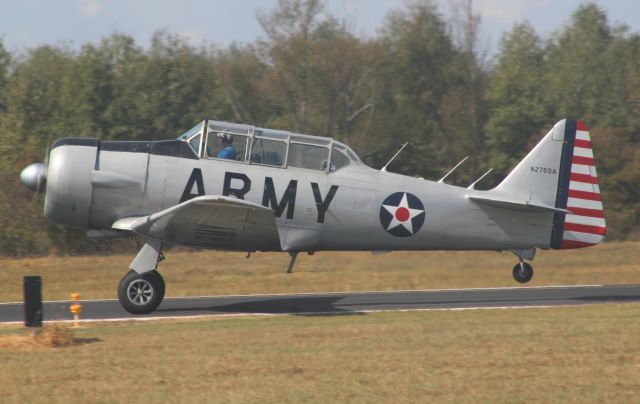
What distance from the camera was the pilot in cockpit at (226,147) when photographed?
1356 centimetres

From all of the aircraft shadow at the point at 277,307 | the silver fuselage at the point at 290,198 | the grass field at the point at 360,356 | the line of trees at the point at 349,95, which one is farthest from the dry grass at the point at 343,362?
the line of trees at the point at 349,95

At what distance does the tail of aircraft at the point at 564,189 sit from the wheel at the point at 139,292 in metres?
5.81

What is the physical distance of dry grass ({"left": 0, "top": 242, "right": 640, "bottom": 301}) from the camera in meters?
15.3

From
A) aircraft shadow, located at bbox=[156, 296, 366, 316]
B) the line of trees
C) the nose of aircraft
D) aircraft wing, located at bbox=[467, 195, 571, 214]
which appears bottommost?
aircraft shadow, located at bbox=[156, 296, 366, 316]

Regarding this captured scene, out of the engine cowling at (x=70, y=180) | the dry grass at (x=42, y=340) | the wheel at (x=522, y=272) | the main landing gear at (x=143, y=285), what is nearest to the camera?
the dry grass at (x=42, y=340)

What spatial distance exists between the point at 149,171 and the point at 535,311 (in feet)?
20.0

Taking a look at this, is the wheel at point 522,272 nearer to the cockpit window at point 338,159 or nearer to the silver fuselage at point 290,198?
the silver fuselage at point 290,198

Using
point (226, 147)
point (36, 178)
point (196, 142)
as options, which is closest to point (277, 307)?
point (226, 147)

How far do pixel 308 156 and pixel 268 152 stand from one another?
0.62 m

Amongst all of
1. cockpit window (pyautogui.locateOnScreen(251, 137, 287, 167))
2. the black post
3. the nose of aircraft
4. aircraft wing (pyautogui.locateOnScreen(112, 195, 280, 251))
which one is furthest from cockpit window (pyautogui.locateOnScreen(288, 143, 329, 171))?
the black post

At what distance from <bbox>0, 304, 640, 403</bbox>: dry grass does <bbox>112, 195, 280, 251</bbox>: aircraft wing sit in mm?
1521

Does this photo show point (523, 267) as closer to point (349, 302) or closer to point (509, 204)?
point (509, 204)

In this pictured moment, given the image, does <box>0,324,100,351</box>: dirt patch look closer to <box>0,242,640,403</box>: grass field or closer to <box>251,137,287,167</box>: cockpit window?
<box>0,242,640,403</box>: grass field

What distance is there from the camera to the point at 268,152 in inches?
539
